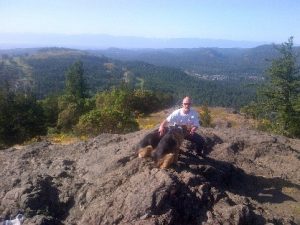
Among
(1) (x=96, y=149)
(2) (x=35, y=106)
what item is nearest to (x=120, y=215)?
(1) (x=96, y=149)

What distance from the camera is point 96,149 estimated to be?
41.9 ft

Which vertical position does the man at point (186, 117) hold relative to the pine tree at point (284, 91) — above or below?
above

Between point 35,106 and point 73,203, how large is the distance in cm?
3688

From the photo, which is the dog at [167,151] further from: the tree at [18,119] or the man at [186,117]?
the tree at [18,119]

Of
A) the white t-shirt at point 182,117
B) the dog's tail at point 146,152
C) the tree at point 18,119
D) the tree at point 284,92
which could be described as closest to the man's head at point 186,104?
the white t-shirt at point 182,117

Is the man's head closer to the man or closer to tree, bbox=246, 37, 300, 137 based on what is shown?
the man

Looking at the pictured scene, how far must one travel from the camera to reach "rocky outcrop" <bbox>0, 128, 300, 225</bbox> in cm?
853

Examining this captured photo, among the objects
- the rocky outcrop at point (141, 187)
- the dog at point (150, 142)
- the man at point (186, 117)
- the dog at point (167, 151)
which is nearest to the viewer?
the rocky outcrop at point (141, 187)

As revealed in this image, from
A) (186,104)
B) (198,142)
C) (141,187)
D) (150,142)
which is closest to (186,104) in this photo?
(186,104)

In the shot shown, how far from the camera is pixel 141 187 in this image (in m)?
8.89

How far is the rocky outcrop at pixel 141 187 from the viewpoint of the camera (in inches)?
336

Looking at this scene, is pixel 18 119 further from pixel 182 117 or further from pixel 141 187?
pixel 141 187

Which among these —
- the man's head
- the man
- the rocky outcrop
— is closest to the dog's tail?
the rocky outcrop

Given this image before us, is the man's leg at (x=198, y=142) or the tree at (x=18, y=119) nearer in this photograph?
the man's leg at (x=198, y=142)
